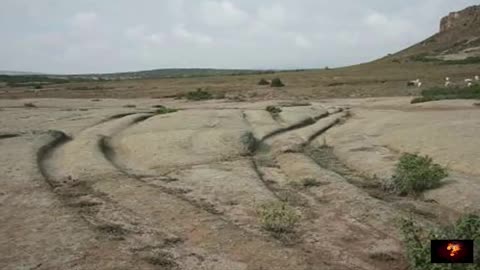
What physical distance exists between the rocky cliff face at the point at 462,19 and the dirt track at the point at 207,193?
106 metres

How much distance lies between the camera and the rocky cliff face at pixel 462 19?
118 metres

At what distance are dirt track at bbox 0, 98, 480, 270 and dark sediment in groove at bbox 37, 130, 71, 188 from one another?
5cm

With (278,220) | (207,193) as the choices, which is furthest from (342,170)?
(278,220)

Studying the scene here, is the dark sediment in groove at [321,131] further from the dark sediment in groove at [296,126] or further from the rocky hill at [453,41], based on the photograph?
the rocky hill at [453,41]

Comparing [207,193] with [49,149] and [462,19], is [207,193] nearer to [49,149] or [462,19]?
[49,149]

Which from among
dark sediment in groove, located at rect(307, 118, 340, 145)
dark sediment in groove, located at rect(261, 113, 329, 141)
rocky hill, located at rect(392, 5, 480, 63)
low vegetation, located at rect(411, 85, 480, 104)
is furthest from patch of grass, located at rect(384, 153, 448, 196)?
rocky hill, located at rect(392, 5, 480, 63)

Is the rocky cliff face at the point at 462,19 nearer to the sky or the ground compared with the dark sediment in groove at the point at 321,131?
nearer to the sky

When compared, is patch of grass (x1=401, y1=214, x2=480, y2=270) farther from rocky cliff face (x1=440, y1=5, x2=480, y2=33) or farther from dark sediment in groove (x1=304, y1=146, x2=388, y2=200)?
rocky cliff face (x1=440, y1=5, x2=480, y2=33)

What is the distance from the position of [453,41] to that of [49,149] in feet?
344

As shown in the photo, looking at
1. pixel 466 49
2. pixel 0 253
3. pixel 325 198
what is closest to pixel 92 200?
pixel 0 253

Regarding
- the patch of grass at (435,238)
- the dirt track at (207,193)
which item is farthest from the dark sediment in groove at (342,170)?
the patch of grass at (435,238)

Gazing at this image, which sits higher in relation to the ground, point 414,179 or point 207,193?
point 414,179

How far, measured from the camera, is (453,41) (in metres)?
110

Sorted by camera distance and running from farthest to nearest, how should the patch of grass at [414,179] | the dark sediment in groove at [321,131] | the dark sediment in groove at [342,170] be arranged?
the dark sediment in groove at [321,131] → the dark sediment in groove at [342,170] → the patch of grass at [414,179]
